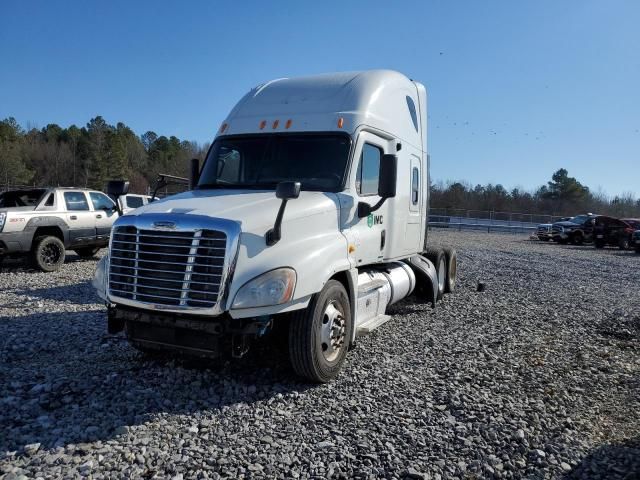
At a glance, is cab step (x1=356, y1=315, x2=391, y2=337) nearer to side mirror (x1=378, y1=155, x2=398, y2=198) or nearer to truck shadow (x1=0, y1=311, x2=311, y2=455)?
truck shadow (x1=0, y1=311, x2=311, y2=455)

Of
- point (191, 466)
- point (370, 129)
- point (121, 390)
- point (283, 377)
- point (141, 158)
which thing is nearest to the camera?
point (191, 466)

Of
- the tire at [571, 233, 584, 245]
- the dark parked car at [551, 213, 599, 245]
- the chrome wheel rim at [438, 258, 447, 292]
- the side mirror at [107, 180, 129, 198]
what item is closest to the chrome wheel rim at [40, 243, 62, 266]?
the side mirror at [107, 180, 129, 198]

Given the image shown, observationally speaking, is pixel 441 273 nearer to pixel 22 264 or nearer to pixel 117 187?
pixel 117 187

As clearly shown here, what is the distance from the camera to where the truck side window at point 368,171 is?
5755mm

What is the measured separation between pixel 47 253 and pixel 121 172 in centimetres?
5962

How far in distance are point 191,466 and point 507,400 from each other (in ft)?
10.0

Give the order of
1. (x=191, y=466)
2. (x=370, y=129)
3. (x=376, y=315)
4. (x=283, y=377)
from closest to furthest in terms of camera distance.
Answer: (x=191, y=466) → (x=283, y=377) → (x=370, y=129) → (x=376, y=315)

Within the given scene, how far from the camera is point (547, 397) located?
4832mm

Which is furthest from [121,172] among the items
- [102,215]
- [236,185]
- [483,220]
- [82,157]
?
[236,185]

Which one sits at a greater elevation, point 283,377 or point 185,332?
point 185,332

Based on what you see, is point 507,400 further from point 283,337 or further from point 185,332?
point 185,332

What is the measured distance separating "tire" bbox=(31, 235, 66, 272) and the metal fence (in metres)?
33.2

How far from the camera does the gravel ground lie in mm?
3455

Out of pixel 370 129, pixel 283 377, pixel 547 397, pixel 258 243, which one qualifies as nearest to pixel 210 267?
pixel 258 243
